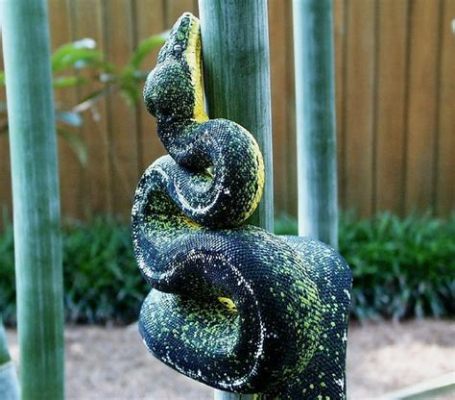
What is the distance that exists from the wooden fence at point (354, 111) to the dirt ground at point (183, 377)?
88cm

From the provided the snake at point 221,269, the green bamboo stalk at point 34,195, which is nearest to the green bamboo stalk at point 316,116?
the snake at point 221,269

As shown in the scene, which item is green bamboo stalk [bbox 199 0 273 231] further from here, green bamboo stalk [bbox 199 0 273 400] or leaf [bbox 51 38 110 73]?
leaf [bbox 51 38 110 73]

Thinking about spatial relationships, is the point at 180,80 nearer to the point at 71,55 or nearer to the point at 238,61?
the point at 238,61

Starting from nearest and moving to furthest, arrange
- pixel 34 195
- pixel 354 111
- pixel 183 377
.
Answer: pixel 34 195, pixel 183 377, pixel 354 111

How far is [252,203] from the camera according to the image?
78 cm

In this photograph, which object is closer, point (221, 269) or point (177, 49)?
point (221, 269)

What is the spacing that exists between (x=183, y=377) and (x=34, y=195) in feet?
6.75

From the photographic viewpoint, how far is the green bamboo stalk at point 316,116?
1.08m

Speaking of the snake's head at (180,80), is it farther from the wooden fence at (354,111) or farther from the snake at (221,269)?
the wooden fence at (354,111)

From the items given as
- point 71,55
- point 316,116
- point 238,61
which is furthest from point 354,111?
point 238,61

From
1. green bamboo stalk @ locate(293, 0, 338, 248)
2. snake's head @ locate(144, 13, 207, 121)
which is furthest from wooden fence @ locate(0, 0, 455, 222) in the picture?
snake's head @ locate(144, 13, 207, 121)

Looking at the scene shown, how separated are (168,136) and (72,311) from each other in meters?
2.71

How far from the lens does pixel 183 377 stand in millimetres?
2959

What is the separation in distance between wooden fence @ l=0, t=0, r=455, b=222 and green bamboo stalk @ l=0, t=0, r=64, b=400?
281 cm
